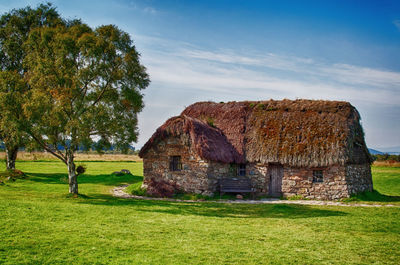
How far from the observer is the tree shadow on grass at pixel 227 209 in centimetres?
1561

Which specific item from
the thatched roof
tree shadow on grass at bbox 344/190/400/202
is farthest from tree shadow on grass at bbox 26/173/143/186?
tree shadow on grass at bbox 344/190/400/202

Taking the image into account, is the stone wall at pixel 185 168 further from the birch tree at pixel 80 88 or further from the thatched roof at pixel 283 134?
the birch tree at pixel 80 88

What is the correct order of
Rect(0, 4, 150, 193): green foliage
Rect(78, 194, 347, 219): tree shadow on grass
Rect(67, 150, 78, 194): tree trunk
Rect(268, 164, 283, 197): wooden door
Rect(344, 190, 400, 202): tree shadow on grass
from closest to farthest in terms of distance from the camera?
1. Rect(78, 194, 347, 219): tree shadow on grass
2. Rect(0, 4, 150, 193): green foliage
3. Rect(67, 150, 78, 194): tree trunk
4. Rect(344, 190, 400, 202): tree shadow on grass
5. Rect(268, 164, 283, 197): wooden door

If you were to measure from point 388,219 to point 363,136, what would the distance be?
34.0 ft

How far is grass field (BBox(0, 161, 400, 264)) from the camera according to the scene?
8.81m

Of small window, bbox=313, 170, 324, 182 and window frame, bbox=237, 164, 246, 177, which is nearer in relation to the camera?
small window, bbox=313, 170, 324, 182

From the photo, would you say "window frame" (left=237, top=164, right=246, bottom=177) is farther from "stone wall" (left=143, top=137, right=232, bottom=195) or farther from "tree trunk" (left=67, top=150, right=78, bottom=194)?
"tree trunk" (left=67, top=150, right=78, bottom=194)

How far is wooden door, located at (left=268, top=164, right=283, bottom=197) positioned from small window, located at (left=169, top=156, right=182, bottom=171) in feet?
20.1

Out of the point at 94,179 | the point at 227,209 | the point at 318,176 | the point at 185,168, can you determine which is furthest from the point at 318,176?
the point at 94,179

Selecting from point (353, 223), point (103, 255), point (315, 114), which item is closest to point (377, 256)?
point (353, 223)

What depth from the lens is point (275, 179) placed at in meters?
22.8

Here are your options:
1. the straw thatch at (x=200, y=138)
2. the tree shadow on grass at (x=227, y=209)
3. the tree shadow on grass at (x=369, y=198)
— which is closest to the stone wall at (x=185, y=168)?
the straw thatch at (x=200, y=138)

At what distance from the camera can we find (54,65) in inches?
746

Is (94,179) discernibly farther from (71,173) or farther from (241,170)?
(241,170)
